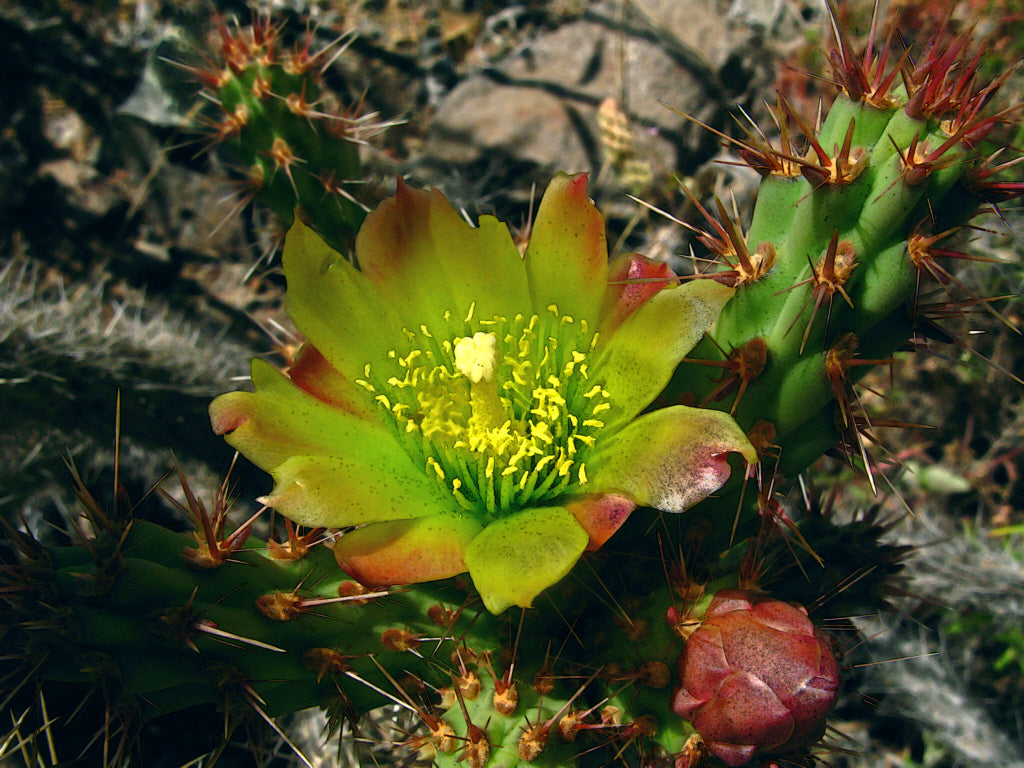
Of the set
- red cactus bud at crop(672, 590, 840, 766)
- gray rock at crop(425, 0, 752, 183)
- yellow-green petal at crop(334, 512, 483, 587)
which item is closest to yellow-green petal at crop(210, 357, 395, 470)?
yellow-green petal at crop(334, 512, 483, 587)

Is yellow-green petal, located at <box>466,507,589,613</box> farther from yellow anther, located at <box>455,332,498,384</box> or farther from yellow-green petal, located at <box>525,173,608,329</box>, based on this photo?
yellow-green petal, located at <box>525,173,608,329</box>

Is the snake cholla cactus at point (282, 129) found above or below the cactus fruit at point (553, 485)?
above

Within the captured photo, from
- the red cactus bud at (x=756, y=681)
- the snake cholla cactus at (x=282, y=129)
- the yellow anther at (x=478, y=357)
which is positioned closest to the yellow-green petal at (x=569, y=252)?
the yellow anther at (x=478, y=357)

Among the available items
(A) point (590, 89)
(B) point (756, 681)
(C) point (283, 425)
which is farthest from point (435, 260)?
(A) point (590, 89)

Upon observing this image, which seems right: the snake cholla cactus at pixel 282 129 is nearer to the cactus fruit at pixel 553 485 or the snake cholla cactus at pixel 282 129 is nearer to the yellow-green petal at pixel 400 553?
the cactus fruit at pixel 553 485

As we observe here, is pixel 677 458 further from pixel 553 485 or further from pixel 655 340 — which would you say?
pixel 553 485

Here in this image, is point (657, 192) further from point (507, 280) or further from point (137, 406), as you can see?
point (137, 406)
